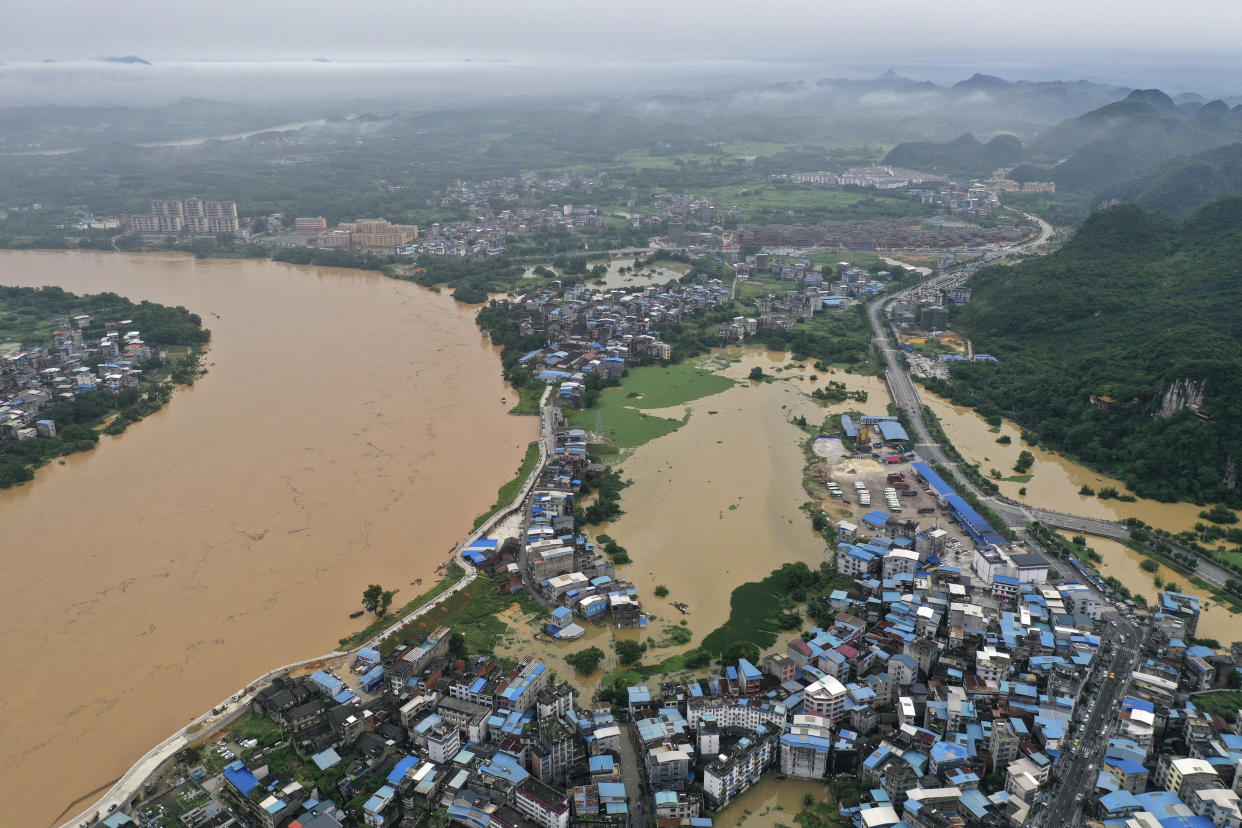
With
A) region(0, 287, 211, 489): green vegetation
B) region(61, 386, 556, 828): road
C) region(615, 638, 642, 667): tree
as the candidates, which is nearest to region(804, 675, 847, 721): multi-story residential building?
region(615, 638, 642, 667): tree

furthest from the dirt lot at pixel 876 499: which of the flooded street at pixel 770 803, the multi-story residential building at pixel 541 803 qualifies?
the multi-story residential building at pixel 541 803

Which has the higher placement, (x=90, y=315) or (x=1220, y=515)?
(x=1220, y=515)

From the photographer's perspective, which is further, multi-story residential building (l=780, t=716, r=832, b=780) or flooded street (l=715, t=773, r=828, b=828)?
multi-story residential building (l=780, t=716, r=832, b=780)

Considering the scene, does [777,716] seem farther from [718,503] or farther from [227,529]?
[227,529]

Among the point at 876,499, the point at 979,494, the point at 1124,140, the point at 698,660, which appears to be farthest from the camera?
the point at 1124,140

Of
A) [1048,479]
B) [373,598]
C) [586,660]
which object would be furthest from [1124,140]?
[373,598]

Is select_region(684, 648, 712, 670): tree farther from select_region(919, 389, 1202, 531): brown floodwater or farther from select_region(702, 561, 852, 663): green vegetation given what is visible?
select_region(919, 389, 1202, 531): brown floodwater

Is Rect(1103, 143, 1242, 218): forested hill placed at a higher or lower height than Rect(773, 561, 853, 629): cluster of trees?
higher
